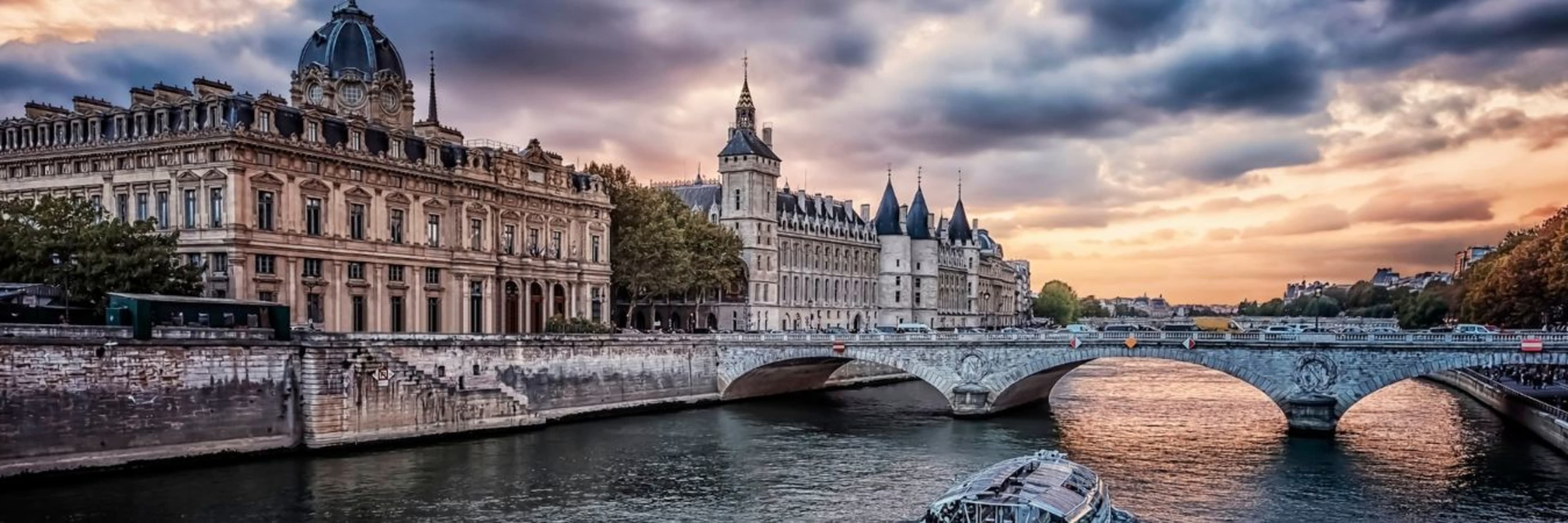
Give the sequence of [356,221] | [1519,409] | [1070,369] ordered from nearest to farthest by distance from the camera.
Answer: [1519,409]
[356,221]
[1070,369]

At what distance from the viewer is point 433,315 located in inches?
2911

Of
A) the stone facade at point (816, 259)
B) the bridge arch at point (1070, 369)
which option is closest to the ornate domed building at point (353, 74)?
the stone facade at point (816, 259)

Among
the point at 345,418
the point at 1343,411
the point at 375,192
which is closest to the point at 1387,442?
the point at 1343,411

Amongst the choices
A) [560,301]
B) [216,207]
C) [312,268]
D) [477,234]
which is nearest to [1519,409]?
[560,301]

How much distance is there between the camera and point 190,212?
61.3 m

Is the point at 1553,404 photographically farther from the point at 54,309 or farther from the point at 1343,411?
the point at 54,309

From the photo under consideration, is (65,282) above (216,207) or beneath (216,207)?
beneath

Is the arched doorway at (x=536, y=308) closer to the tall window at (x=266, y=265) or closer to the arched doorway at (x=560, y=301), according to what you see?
the arched doorway at (x=560, y=301)

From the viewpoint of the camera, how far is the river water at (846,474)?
133 feet

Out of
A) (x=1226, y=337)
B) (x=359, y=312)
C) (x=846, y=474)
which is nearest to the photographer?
(x=846, y=474)

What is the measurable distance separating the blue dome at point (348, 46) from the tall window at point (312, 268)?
16.5 m

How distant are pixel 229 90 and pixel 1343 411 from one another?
194 ft

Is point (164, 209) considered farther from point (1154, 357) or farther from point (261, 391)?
point (1154, 357)

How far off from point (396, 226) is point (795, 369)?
88.7 feet
